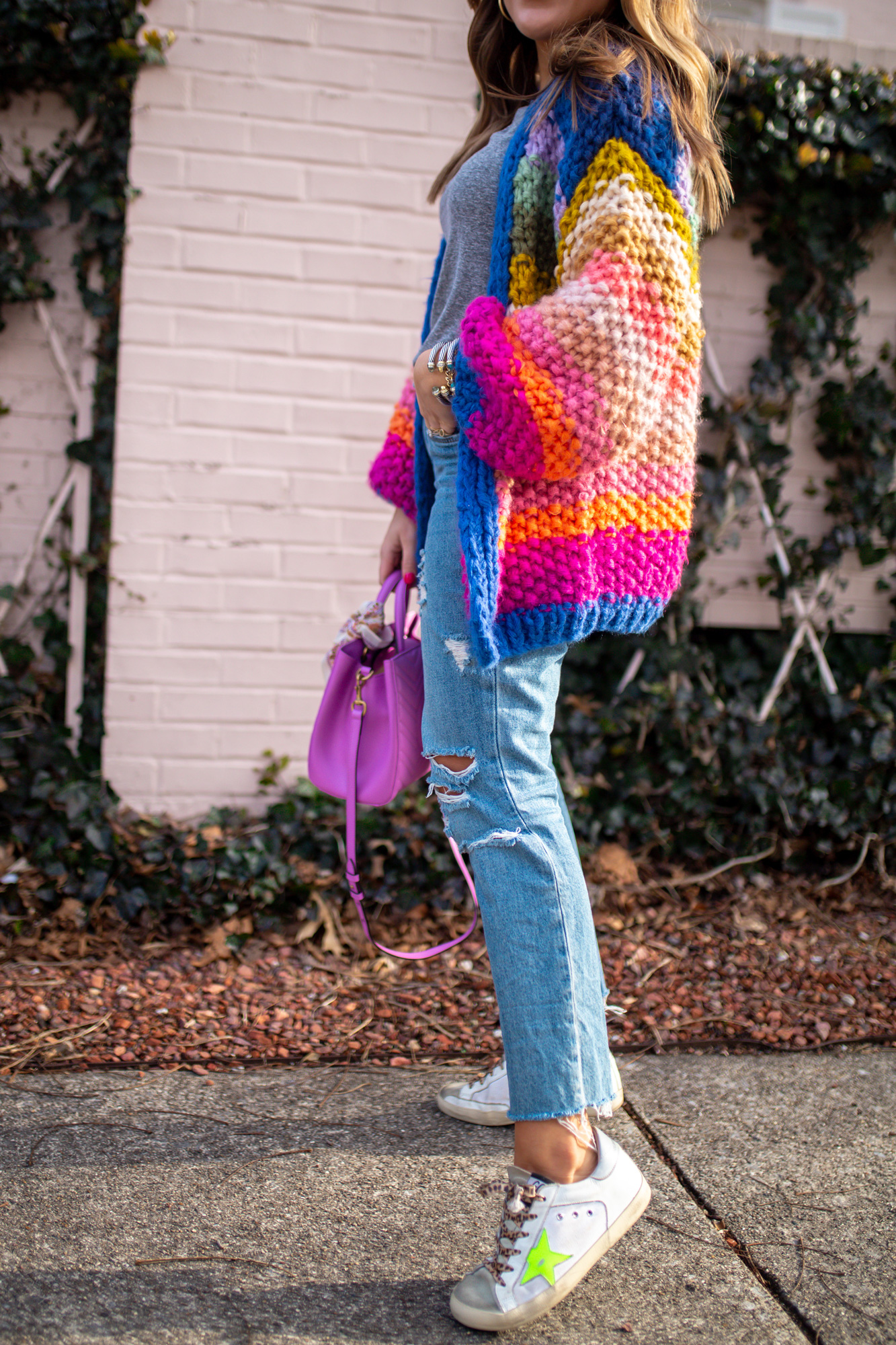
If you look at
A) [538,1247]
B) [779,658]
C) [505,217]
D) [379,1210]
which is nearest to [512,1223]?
[538,1247]

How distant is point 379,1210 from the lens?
1.46m

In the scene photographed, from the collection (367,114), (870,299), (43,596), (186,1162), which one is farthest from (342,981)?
(870,299)

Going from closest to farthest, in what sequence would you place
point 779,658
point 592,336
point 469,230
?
point 592,336 → point 469,230 → point 779,658

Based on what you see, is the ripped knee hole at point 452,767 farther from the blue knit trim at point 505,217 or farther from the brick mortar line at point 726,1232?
the brick mortar line at point 726,1232

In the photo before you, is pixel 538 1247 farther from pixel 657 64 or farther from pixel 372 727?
pixel 657 64

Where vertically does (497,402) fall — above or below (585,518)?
above

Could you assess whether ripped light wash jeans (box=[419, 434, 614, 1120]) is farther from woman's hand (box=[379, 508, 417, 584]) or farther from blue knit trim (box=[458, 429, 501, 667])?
woman's hand (box=[379, 508, 417, 584])

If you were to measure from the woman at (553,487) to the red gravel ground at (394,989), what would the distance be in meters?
0.60

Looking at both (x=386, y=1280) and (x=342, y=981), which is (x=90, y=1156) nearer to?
(x=386, y=1280)

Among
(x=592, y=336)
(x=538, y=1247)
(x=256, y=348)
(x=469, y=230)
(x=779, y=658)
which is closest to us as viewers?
(x=592, y=336)

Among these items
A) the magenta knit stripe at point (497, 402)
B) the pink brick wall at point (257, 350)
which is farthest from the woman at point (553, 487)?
the pink brick wall at point (257, 350)

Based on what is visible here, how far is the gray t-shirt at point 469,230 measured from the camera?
1.34m

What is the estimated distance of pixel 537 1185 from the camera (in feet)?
4.18

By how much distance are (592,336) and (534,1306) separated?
119 centimetres
